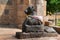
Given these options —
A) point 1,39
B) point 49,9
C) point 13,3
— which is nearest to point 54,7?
point 49,9

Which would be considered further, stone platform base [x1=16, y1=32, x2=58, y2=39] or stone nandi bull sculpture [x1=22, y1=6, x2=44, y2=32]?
stone nandi bull sculpture [x1=22, y1=6, x2=44, y2=32]

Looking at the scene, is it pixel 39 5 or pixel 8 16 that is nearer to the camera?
pixel 39 5

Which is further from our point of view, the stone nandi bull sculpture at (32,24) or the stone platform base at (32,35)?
the stone nandi bull sculpture at (32,24)

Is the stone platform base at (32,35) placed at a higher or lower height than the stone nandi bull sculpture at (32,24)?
lower

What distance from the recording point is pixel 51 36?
7066 millimetres

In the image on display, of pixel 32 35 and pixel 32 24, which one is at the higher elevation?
pixel 32 24

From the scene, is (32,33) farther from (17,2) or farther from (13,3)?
(13,3)

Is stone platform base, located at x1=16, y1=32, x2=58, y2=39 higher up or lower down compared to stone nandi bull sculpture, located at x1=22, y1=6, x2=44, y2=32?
lower down

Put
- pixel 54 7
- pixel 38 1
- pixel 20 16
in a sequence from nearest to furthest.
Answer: pixel 38 1 < pixel 20 16 < pixel 54 7

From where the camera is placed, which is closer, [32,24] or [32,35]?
[32,35]

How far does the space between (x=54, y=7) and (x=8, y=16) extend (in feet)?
13.2

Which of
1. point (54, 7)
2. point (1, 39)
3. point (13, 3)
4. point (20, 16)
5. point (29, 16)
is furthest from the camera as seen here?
point (54, 7)

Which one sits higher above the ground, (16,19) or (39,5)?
(39,5)

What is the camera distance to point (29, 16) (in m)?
6.99
